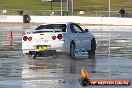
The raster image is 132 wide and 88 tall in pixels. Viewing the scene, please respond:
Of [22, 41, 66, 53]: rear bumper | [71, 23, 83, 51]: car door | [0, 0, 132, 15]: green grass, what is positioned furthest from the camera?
[0, 0, 132, 15]: green grass

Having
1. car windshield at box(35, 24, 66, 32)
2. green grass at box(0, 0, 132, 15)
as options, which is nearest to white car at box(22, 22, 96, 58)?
car windshield at box(35, 24, 66, 32)

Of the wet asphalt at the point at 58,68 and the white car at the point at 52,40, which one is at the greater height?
the white car at the point at 52,40

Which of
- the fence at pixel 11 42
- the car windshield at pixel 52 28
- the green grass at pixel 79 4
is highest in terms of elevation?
the car windshield at pixel 52 28

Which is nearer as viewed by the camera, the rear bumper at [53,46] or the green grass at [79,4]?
the rear bumper at [53,46]

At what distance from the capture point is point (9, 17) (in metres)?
77.6

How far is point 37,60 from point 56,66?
299 cm

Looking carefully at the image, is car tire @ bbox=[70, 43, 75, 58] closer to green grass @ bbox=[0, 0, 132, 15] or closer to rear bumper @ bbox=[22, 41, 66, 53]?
rear bumper @ bbox=[22, 41, 66, 53]

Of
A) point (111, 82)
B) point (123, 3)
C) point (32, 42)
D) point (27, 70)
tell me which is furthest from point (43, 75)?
point (123, 3)

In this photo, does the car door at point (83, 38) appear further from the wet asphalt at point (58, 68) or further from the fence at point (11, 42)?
the fence at point (11, 42)

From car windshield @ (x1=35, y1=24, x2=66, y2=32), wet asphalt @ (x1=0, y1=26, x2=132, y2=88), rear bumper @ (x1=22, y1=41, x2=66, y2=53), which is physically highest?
car windshield @ (x1=35, y1=24, x2=66, y2=32)

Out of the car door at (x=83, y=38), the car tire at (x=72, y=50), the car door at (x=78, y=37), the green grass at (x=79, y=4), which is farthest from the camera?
the green grass at (x=79, y=4)

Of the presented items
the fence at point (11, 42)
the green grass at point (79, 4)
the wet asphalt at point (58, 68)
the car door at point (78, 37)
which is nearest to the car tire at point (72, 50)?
the wet asphalt at point (58, 68)

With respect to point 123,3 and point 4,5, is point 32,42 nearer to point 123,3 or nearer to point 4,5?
point 4,5

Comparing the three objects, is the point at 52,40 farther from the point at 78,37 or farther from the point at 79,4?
the point at 79,4
